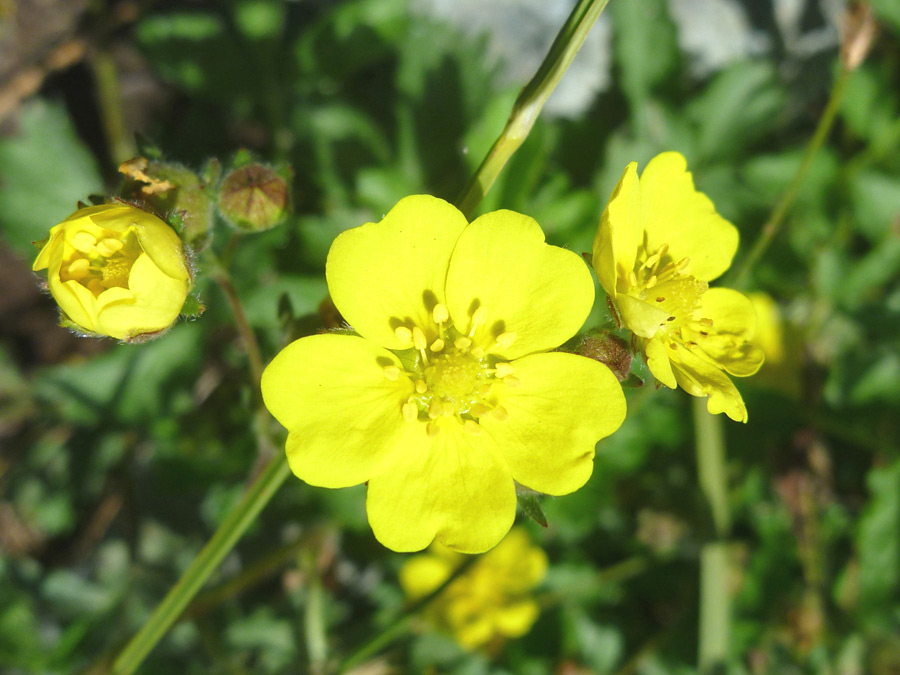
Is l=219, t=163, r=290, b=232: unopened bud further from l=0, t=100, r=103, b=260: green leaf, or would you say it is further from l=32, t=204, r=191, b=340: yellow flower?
l=0, t=100, r=103, b=260: green leaf

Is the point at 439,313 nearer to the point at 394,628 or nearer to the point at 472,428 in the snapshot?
the point at 472,428

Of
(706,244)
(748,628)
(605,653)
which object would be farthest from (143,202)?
(748,628)

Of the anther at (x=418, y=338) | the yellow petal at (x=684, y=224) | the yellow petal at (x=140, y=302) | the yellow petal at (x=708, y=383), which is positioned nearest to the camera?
the yellow petal at (x=140, y=302)

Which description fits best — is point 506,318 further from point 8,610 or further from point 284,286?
point 8,610

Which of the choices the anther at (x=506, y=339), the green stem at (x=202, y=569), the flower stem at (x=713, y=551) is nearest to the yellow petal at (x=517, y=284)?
the anther at (x=506, y=339)

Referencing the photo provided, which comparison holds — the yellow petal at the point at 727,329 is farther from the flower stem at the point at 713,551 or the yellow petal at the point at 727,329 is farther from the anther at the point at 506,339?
the flower stem at the point at 713,551

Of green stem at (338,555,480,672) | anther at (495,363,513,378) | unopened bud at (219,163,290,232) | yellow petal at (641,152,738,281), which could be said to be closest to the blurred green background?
green stem at (338,555,480,672)
